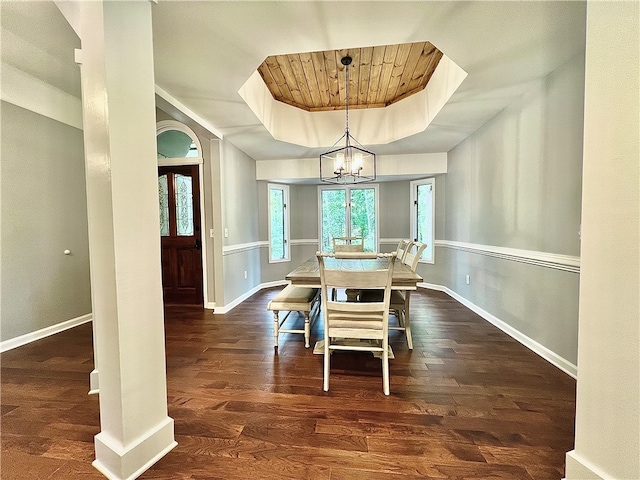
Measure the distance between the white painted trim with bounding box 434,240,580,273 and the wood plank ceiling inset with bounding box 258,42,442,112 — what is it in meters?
2.09

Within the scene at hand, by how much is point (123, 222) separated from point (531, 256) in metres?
3.04

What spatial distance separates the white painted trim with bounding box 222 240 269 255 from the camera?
144 inches

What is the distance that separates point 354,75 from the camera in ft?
10.2

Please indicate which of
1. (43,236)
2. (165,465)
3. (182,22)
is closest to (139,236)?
(165,465)

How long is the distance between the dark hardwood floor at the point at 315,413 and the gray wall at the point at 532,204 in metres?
0.41

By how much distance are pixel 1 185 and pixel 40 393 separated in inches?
77.0

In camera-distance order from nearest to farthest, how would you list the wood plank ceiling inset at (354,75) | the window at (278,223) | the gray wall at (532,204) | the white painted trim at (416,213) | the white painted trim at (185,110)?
the gray wall at (532,204) → the white painted trim at (185,110) → the wood plank ceiling inset at (354,75) → the white painted trim at (416,213) → the window at (278,223)

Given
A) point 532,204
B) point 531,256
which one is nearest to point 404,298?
point 531,256

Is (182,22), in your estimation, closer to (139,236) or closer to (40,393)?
(139,236)

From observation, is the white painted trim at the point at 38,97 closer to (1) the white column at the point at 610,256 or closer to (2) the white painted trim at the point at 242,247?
(2) the white painted trim at the point at 242,247

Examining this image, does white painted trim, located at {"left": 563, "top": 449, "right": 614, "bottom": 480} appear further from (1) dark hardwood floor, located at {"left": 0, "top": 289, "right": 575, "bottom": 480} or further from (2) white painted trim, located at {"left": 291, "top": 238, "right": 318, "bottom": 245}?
(2) white painted trim, located at {"left": 291, "top": 238, "right": 318, "bottom": 245}

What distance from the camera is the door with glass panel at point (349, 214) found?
17.7 feet

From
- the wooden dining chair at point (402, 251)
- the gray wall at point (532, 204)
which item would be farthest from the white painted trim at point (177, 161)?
the gray wall at point (532, 204)

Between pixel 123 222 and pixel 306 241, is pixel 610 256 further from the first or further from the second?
pixel 306 241
